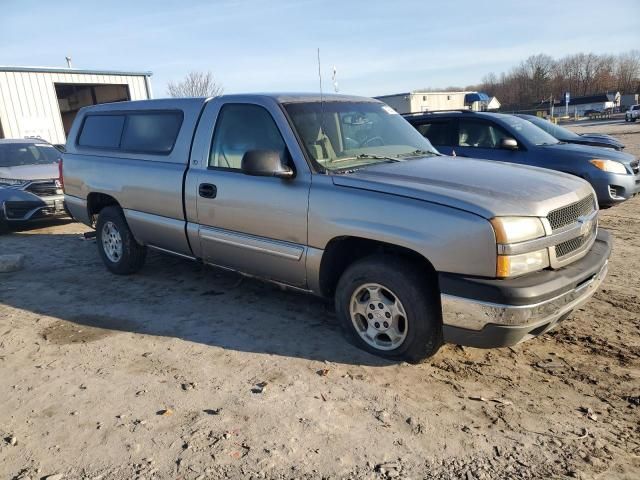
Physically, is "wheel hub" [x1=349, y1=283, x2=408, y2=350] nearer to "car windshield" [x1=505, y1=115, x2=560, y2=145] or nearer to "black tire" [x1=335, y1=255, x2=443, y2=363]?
"black tire" [x1=335, y1=255, x2=443, y2=363]

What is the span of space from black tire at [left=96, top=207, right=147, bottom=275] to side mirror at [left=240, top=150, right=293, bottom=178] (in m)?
2.43

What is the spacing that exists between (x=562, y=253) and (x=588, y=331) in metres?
1.11

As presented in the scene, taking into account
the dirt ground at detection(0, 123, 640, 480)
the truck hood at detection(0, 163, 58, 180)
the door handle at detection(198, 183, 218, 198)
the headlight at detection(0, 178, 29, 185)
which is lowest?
the dirt ground at detection(0, 123, 640, 480)

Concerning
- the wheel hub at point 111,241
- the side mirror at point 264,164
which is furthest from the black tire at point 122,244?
the side mirror at point 264,164

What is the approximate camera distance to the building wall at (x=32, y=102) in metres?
17.8

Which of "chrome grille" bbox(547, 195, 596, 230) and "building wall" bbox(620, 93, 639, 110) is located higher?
"chrome grille" bbox(547, 195, 596, 230)

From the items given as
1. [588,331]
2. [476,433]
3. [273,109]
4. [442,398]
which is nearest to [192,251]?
[273,109]

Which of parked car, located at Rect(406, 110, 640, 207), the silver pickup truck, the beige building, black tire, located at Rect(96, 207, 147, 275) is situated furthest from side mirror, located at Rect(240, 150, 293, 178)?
the beige building

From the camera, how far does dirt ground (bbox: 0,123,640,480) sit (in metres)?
2.62

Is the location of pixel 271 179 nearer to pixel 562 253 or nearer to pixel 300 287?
pixel 300 287

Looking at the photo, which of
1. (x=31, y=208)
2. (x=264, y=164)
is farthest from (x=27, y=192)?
(x=264, y=164)

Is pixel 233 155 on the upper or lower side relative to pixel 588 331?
upper

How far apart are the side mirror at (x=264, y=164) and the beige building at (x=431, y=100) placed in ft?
146

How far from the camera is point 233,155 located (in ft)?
14.5
